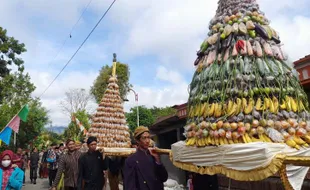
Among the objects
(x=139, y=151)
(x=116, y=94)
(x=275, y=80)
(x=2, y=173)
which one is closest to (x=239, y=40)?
(x=275, y=80)

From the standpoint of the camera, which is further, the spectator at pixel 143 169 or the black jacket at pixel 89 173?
the black jacket at pixel 89 173

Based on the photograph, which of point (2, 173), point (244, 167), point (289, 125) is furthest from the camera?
point (2, 173)

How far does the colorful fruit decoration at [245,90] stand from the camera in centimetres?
301

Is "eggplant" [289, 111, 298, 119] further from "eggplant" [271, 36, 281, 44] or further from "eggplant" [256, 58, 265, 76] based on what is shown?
"eggplant" [271, 36, 281, 44]

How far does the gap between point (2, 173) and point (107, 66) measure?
31112 mm

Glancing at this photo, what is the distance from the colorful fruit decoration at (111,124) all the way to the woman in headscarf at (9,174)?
359cm

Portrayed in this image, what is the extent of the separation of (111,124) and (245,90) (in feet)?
20.0

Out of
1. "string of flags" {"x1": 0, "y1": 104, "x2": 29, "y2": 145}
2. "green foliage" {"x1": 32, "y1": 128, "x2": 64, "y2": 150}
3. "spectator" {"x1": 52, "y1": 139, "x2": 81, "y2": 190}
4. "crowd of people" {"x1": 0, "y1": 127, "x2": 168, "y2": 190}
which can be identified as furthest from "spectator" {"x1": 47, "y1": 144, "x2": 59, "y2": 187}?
"green foliage" {"x1": 32, "y1": 128, "x2": 64, "y2": 150}

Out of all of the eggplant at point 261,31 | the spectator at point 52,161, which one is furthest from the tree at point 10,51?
the eggplant at point 261,31

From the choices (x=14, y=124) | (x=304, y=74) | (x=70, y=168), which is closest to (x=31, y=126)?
(x=14, y=124)

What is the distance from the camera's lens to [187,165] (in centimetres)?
354

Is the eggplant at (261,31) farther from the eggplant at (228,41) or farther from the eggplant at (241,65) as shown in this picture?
the eggplant at (241,65)

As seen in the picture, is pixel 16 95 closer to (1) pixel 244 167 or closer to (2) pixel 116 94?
(2) pixel 116 94

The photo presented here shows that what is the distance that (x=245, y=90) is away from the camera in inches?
125
